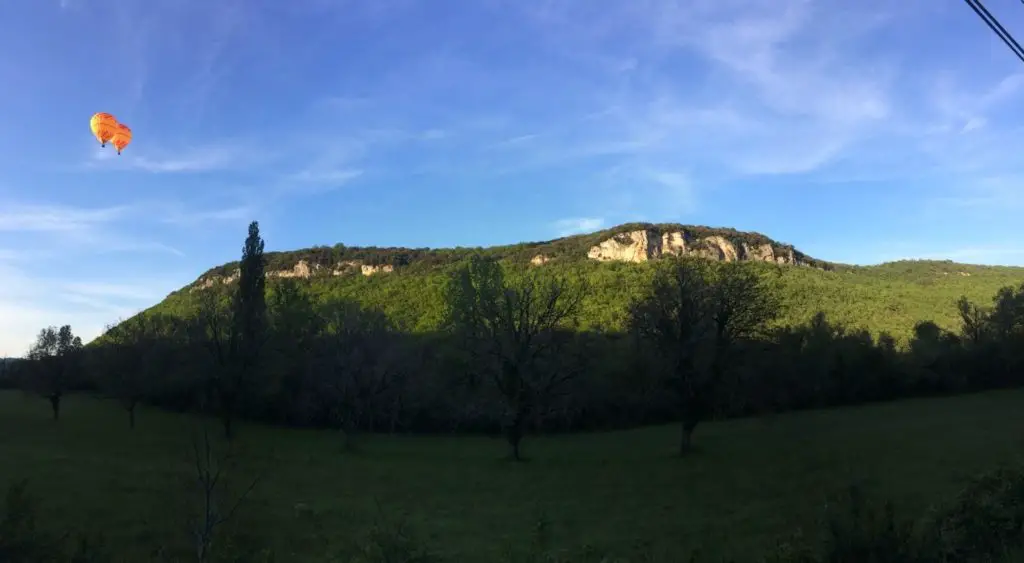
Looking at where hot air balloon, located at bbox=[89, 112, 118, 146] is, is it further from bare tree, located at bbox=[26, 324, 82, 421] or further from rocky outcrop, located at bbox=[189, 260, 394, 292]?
rocky outcrop, located at bbox=[189, 260, 394, 292]

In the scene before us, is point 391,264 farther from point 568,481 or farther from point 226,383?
point 568,481

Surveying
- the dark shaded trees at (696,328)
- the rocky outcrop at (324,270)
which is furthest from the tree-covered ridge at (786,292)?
the dark shaded trees at (696,328)

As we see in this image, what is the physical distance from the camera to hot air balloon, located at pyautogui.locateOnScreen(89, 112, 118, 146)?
3003 centimetres

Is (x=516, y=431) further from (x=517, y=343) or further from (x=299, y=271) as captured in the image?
(x=299, y=271)

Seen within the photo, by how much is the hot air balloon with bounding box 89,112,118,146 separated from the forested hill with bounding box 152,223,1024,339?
1715 inches

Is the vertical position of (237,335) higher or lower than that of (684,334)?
higher

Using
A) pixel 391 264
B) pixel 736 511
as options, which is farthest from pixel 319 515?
pixel 391 264

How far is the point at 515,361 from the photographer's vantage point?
3725cm

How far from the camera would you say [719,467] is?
28891 millimetres

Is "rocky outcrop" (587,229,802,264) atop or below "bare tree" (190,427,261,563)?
atop

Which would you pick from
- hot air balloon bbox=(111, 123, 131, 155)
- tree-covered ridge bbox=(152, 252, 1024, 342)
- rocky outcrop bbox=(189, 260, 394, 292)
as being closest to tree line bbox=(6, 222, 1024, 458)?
tree-covered ridge bbox=(152, 252, 1024, 342)

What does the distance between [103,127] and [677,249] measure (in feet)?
318

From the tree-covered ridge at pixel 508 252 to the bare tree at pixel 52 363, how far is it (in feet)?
183

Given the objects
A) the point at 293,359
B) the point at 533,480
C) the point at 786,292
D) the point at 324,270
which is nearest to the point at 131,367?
the point at 293,359
